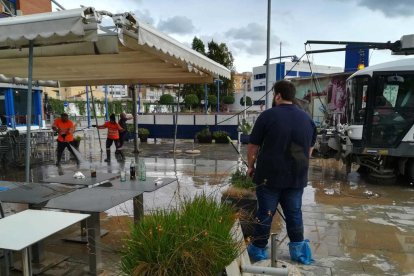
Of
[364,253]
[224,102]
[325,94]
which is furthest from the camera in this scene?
[224,102]

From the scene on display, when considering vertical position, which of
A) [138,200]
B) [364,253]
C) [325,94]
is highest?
[325,94]

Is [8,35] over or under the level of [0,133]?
over

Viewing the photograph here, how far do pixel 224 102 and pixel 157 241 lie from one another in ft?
128

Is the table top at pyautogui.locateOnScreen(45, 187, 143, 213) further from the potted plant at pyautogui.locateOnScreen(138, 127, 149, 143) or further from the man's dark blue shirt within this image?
the potted plant at pyautogui.locateOnScreen(138, 127, 149, 143)

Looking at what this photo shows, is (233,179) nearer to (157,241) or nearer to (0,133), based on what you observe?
(157,241)

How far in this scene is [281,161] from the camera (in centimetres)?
348

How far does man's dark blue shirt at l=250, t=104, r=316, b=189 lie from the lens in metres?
3.47

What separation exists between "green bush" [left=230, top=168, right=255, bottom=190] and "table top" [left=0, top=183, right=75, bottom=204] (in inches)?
82.6

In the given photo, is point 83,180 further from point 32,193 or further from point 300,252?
point 300,252

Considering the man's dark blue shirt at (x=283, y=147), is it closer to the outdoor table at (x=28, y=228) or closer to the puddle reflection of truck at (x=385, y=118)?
the outdoor table at (x=28, y=228)

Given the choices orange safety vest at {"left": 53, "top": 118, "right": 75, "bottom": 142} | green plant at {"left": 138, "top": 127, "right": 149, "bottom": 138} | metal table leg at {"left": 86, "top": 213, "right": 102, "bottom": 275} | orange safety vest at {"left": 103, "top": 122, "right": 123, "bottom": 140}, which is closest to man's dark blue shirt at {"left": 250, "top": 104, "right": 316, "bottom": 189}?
metal table leg at {"left": 86, "top": 213, "right": 102, "bottom": 275}

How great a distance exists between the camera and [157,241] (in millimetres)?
2213

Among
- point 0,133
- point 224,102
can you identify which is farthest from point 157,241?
point 224,102

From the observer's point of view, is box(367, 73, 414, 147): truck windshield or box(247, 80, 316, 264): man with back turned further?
box(367, 73, 414, 147): truck windshield
